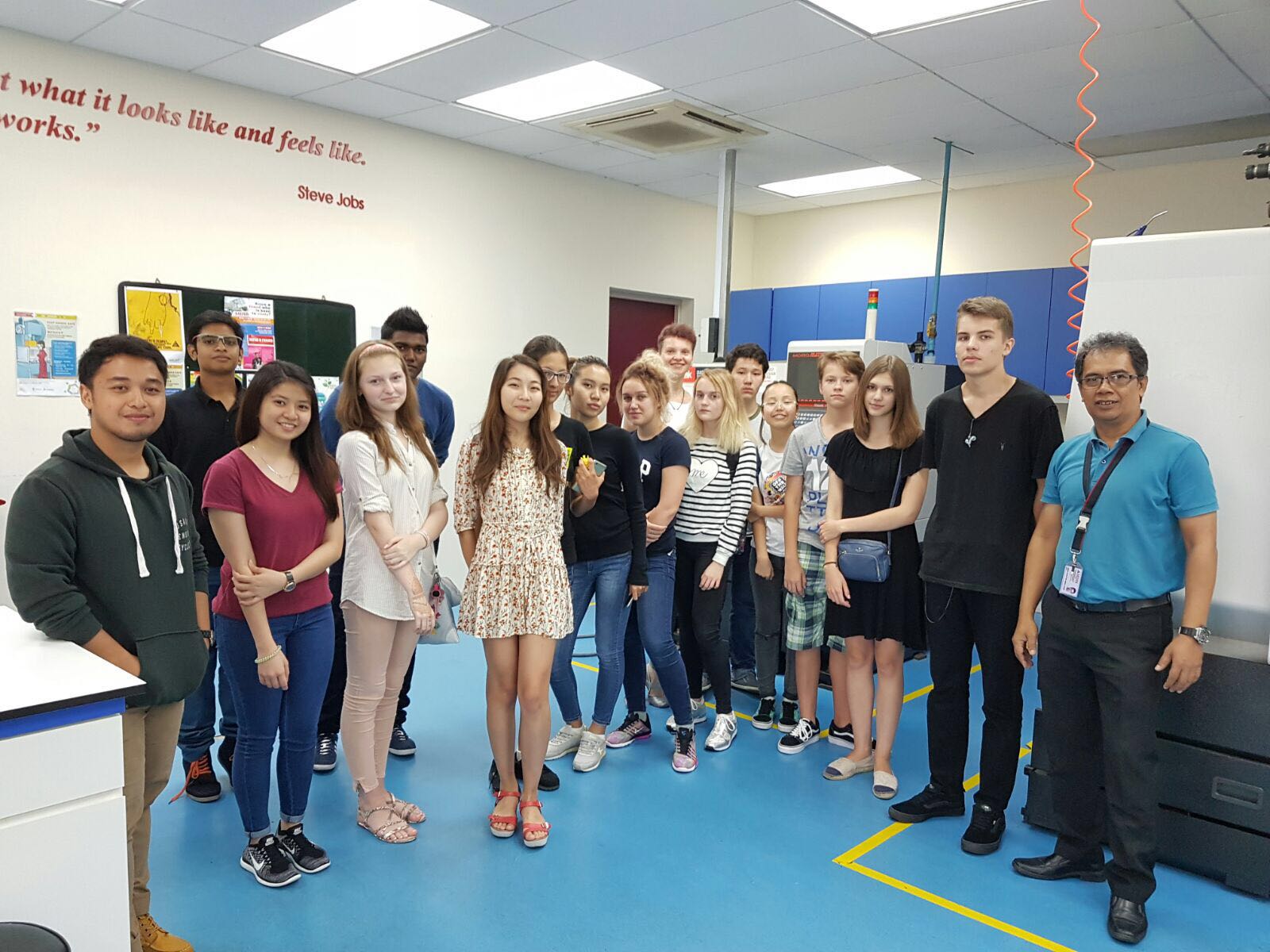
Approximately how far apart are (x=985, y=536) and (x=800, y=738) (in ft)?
4.07

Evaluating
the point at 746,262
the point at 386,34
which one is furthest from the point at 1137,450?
the point at 746,262

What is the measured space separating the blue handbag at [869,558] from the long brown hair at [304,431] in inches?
67.5

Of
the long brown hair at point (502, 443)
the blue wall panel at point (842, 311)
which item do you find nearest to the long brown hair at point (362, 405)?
the long brown hair at point (502, 443)

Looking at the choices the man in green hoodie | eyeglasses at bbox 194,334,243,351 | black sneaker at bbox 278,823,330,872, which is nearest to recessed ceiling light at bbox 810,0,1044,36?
eyeglasses at bbox 194,334,243,351

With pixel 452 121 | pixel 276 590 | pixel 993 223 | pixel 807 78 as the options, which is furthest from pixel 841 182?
pixel 276 590

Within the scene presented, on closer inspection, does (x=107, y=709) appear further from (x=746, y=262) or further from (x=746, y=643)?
(x=746, y=262)

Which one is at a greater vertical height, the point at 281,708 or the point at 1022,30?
the point at 1022,30

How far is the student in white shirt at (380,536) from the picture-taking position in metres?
2.47

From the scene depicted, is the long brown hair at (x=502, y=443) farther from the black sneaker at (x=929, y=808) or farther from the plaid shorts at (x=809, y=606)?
the black sneaker at (x=929, y=808)

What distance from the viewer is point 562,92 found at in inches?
183

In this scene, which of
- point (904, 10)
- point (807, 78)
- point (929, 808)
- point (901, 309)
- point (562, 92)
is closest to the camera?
point (929, 808)

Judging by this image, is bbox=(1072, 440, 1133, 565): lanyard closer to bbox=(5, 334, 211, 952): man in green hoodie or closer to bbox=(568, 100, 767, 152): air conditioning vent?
bbox=(5, 334, 211, 952): man in green hoodie

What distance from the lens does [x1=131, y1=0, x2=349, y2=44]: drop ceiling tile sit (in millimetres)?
3531

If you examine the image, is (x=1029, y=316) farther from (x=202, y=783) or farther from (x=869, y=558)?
(x=202, y=783)
